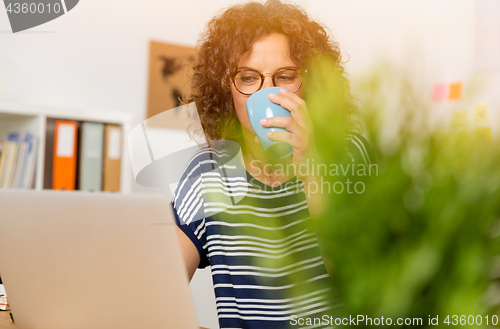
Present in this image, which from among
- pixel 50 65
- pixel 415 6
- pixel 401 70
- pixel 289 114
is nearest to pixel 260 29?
pixel 289 114

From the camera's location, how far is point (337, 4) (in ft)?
7.95

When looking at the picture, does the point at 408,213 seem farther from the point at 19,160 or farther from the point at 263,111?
the point at 19,160

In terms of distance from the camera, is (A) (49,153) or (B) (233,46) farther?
(A) (49,153)

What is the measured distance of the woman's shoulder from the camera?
0.19 metres

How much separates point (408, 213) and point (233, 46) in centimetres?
92

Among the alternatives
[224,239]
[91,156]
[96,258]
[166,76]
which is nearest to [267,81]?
[224,239]

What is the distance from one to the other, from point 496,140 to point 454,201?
32mm

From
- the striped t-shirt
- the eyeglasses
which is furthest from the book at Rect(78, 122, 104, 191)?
the eyeglasses

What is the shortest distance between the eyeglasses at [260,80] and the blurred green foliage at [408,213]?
765 millimetres

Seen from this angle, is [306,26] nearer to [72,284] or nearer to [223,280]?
[223,280]

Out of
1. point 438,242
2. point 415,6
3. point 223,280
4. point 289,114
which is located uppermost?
point 415,6

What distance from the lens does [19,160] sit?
5.90 feet

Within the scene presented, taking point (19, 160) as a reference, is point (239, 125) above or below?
above

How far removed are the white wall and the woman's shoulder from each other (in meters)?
1.87
